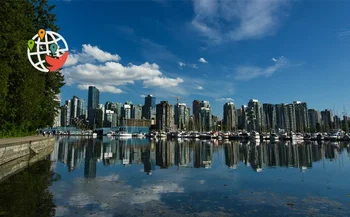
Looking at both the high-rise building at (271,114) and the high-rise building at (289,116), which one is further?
the high-rise building at (271,114)

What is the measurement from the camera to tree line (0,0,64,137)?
93.7 feet

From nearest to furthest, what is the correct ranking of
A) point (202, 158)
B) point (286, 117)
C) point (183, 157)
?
1. point (202, 158)
2. point (183, 157)
3. point (286, 117)

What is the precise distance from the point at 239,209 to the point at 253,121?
580 ft

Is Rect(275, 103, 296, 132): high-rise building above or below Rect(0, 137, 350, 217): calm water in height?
above

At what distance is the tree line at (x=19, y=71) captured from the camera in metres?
28.5

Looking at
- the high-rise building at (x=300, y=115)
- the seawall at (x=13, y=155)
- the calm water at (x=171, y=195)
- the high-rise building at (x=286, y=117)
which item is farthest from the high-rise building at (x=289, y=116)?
the seawall at (x=13, y=155)

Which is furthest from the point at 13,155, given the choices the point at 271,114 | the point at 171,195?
the point at 271,114

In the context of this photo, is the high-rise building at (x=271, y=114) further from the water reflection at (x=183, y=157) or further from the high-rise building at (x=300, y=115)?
the water reflection at (x=183, y=157)

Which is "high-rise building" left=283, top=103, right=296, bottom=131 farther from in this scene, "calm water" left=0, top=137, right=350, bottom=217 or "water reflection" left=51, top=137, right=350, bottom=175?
"calm water" left=0, top=137, right=350, bottom=217

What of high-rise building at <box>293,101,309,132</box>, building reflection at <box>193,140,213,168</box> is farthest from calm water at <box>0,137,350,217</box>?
high-rise building at <box>293,101,309,132</box>

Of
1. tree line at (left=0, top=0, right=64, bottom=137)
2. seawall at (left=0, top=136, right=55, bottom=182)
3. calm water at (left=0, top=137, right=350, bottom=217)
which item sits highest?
tree line at (left=0, top=0, right=64, bottom=137)

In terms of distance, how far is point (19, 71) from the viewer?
3484 centimetres

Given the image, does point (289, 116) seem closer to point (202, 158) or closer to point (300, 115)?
point (300, 115)

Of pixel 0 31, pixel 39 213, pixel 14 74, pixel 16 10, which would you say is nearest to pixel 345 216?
pixel 39 213
